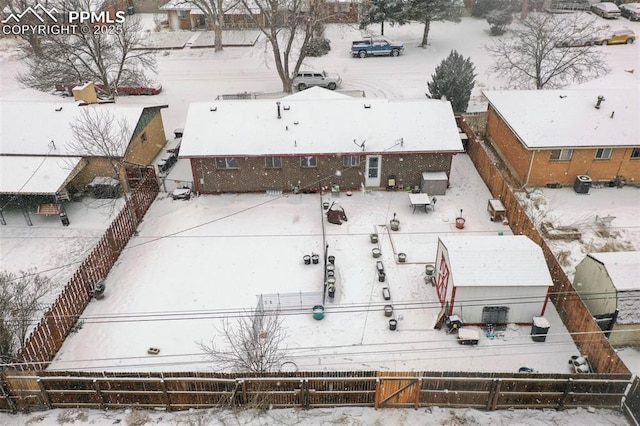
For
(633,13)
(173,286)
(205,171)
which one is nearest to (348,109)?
(205,171)

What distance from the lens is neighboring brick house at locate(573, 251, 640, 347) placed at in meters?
18.7

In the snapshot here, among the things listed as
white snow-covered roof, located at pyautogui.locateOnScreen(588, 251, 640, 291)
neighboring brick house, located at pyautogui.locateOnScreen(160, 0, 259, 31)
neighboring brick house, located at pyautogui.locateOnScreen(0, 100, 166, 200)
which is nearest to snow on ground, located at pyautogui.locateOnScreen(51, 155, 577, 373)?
white snow-covered roof, located at pyautogui.locateOnScreen(588, 251, 640, 291)

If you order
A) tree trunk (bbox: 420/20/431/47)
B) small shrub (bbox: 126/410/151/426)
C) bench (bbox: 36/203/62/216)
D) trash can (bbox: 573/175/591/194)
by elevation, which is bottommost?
small shrub (bbox: 126/410/151/426)

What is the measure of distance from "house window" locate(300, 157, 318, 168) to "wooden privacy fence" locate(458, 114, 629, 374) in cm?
1004

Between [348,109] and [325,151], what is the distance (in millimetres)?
3710

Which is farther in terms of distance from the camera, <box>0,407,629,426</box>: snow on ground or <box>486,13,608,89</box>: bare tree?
<box>486,13,608,89</box>: bare tree

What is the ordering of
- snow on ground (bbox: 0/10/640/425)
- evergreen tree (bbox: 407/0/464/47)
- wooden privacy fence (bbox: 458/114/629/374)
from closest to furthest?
snow on ground (bbox: 0/10/640/425), wooden privacy fence (bbox: 458/114/629/374), evergreen tree (bbox: 407/0/464/47)

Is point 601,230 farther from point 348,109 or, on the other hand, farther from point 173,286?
point 173,286

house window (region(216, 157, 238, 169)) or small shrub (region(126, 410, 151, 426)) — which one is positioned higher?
house window (region(216, 157, 238, 169))

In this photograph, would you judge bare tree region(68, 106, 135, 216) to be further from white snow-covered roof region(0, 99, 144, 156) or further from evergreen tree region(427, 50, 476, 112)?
evergreen tree region(427, 50, 476, 112)

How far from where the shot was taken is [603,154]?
28.3 metres

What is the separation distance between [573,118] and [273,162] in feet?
57.1

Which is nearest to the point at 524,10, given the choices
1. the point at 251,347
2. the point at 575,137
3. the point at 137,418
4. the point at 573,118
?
the point at 573,118

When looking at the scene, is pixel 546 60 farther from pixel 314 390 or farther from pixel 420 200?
pixel 314 390
